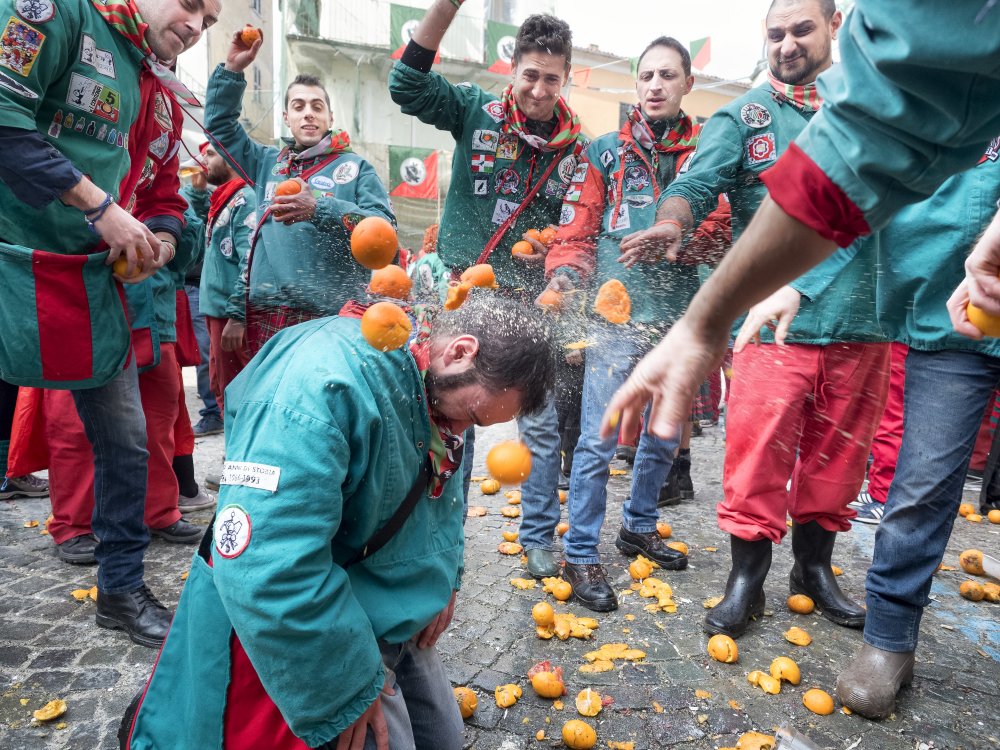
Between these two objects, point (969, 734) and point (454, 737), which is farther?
point (969, 734)

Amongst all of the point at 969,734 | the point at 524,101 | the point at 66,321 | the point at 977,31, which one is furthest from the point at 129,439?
the point at 969,734

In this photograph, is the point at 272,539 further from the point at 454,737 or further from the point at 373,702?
the point at 454,737

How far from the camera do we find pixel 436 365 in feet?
6.00

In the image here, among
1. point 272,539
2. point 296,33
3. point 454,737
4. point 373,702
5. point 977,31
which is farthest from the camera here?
point 296,33

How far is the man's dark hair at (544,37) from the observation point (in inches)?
145

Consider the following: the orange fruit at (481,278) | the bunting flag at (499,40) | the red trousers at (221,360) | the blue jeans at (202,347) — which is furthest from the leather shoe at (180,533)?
the bunting flag at (499,40)

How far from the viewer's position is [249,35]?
333cm

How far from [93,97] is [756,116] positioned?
291 cm

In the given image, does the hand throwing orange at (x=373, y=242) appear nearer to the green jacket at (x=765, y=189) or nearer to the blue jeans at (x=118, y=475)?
the blue jeans at (x=118, y=475)

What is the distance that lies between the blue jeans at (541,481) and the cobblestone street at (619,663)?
0.83 feet

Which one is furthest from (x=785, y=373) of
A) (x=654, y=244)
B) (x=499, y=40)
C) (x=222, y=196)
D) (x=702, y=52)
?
(x=499, y=40)

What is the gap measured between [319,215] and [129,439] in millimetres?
1525

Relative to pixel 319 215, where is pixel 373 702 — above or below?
below

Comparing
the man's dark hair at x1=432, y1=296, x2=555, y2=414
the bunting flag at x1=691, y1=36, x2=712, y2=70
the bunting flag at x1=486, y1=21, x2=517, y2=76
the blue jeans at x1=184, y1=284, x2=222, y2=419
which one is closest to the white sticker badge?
the man's dark hair at x1=432, y1=296, x2=555, y2=414
